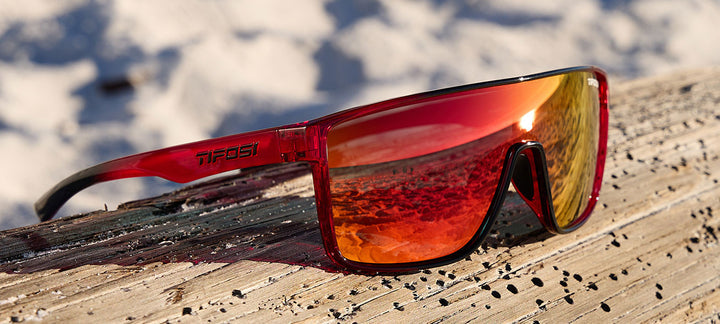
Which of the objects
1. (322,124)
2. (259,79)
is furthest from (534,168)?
(259,79)

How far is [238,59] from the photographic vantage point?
6.48ft

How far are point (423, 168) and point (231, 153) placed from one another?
296 mm

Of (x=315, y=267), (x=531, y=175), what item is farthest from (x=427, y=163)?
(x=315, y=267)

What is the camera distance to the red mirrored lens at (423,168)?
0.70m

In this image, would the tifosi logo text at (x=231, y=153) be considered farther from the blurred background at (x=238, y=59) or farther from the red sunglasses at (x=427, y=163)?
the blurred background at (x=238, y=59)

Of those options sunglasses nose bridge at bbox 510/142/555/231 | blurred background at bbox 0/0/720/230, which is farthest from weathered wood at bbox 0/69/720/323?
blurred background at bbox 0/0/720/230

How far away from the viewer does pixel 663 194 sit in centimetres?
82

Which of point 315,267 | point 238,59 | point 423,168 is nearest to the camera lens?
point 315,267

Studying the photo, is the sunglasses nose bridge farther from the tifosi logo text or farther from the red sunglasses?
the tifosi logo text

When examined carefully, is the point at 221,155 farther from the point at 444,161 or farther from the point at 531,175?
the point at 531,175

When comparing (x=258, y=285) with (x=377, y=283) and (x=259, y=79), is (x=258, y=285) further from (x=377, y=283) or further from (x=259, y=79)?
(x=259, y=79)

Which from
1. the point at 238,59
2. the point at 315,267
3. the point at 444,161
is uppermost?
the point at 238,59

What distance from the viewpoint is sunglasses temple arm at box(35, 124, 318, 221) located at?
0.65 metres

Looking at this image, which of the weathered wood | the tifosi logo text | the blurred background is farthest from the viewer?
the blurred background
